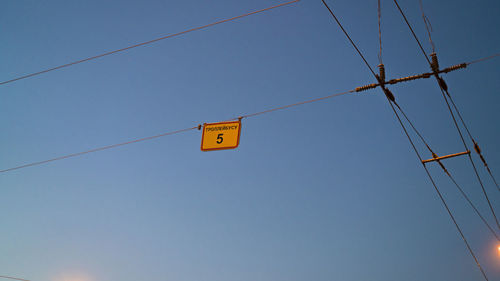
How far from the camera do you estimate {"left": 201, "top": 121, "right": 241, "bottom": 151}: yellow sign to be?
7.04 meters

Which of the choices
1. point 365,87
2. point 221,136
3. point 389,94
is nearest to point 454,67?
point 389,94

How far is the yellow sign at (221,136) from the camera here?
23.1 ft

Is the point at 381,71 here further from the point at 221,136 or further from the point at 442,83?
the point at 221,136

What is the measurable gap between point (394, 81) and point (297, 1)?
2.51 meters

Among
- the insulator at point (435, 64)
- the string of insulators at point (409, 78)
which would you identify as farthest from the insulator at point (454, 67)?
the string of insulators at point (409, 78)

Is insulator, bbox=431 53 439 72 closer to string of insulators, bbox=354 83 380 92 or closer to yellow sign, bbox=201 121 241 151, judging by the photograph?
string of insulators, bbox=354 83 380 92

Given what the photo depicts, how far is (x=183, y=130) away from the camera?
9.00 meters

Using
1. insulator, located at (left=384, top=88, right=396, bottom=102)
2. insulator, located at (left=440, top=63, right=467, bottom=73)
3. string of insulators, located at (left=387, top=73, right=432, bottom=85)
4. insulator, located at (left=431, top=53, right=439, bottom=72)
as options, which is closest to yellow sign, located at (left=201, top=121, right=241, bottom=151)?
insulator, located at (left=384, top=88, right=396, bottom=102)

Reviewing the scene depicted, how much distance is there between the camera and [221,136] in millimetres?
7172

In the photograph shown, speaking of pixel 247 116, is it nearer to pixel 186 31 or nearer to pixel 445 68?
pixel 186 31

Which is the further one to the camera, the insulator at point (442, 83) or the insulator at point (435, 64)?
the insulator at point (442, 83)

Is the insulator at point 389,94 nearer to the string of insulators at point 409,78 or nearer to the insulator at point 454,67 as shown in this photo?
the string of insulators at point 409,78

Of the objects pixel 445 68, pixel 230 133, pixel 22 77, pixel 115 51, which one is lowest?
pixel 230 133

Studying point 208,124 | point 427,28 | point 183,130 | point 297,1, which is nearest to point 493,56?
point 427,28
